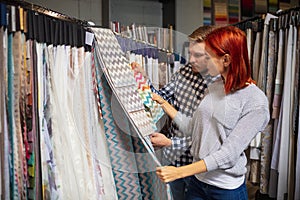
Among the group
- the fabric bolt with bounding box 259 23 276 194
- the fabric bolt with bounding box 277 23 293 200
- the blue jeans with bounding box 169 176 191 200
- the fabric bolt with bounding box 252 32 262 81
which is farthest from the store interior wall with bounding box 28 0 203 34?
the blue jeans with bounding box 169 176 191 200

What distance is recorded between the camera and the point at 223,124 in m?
1.04

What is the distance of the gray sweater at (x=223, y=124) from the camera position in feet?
3.30

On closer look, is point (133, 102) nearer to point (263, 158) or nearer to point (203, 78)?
point (203, 78)

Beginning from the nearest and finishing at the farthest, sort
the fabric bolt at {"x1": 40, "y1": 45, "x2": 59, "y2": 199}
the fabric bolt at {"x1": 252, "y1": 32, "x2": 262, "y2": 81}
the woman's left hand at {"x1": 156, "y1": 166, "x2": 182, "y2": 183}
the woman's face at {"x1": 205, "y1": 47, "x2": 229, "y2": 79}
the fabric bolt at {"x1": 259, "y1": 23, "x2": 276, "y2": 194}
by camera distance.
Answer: the woman's left hand at {"x1": 156, "y1": 166, "x2": 182, "y2": 183}
the woman's face at {"x1": 205, "y1": 47, "x2": 229, "y2": 79}
the fabric bolt at {"x1": 40, "y1": 45, "x2": 59, "y2": 199}
the fabric bolt at {"x1": 259, "y1": 23, "x2": 276, "y2": 194}
the fabric bolt at {"x1": 252, "y1": 32, "x2": 262, "y2": 81}

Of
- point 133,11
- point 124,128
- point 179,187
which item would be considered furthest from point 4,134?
point 133,11

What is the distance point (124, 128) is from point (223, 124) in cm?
31

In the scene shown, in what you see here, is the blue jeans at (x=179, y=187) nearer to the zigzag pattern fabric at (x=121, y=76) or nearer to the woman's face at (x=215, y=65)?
the zigzag pattern fabric at (x=121, y=76)

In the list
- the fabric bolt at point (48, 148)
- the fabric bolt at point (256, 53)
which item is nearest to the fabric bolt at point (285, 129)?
the fabric bolt at point (256, 53)

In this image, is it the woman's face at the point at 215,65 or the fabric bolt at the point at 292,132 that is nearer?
the woman's face at the point at 215,65

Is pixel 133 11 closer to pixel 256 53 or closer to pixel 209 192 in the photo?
pixel 256 53

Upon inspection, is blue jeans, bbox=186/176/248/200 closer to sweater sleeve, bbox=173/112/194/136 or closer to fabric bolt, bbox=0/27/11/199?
sweater sleeve, bbox=173/112/194/136

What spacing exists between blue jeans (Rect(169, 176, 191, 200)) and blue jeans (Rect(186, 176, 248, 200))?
0.05 ft

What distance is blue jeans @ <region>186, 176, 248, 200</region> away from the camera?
1143 mm

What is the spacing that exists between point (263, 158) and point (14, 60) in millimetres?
1591
